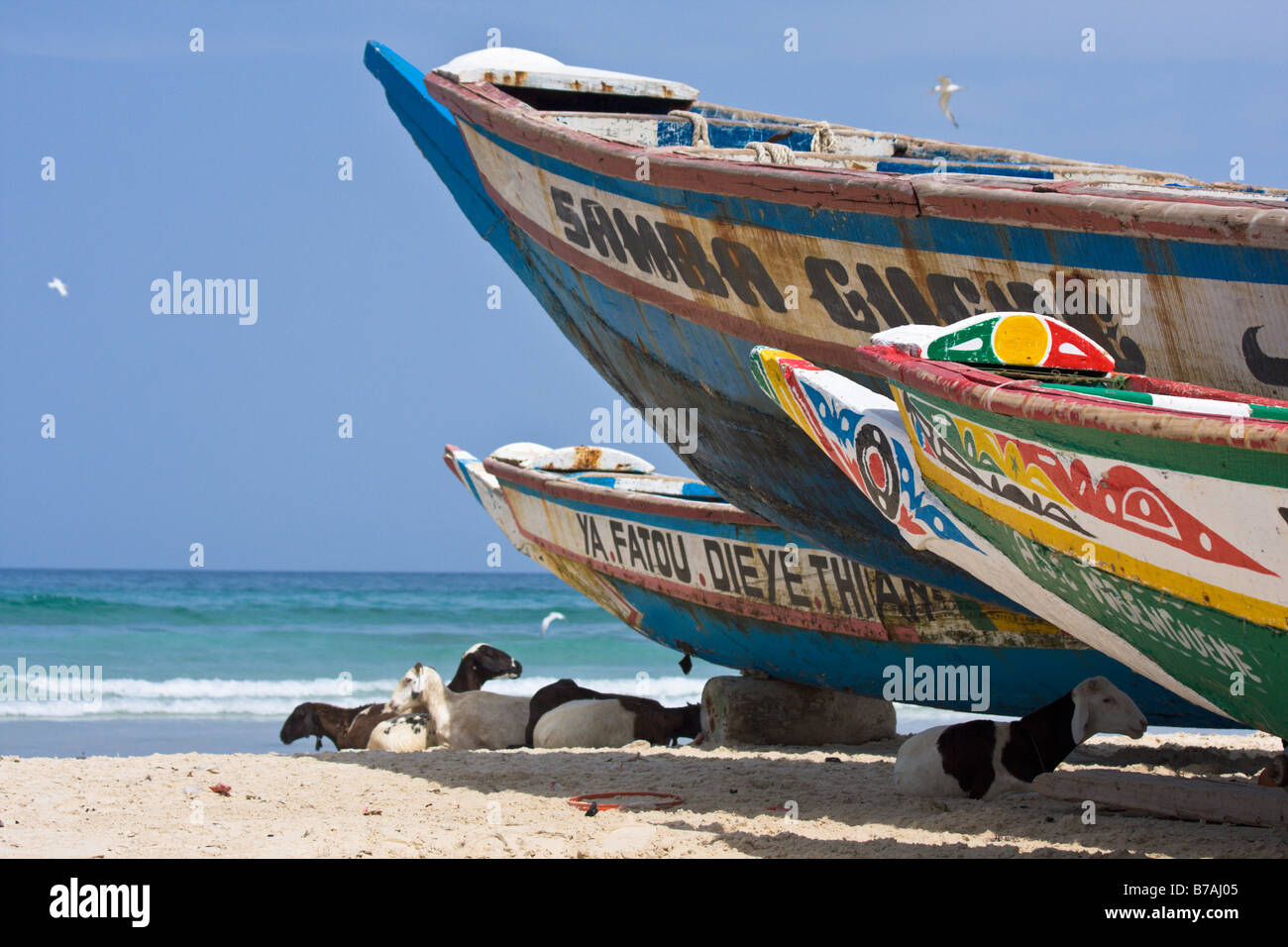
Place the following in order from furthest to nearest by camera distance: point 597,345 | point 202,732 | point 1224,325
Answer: point 202,732 → point 597,345 → point 1224,325

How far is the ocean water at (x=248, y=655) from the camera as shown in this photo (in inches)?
588

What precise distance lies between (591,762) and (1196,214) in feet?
16.6

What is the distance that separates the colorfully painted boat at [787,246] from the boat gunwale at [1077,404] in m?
0.40

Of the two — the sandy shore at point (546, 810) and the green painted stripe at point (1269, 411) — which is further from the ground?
the green painted stripe at point (1269, 411)

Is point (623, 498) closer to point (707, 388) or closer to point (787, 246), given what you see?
point (707, 388)

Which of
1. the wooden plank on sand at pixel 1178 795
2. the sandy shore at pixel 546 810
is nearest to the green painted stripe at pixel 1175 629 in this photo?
the sandy shore at pixel 546 810

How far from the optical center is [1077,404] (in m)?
Result: 3.33

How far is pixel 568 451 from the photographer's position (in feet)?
36.0

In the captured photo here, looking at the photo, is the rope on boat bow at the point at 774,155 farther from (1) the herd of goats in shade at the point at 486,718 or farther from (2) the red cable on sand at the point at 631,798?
(1) the herd of goats in shade at the point at 486,718

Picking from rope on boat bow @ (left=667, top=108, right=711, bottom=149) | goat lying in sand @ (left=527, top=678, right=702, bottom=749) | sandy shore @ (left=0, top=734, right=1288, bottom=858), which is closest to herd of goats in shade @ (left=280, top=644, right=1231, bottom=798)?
goat lying in sand @ (left=527, top=678, right=702, bottom=749)

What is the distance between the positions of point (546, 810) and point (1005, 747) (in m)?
2.21

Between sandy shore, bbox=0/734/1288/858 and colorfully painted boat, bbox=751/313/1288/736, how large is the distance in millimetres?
1296
